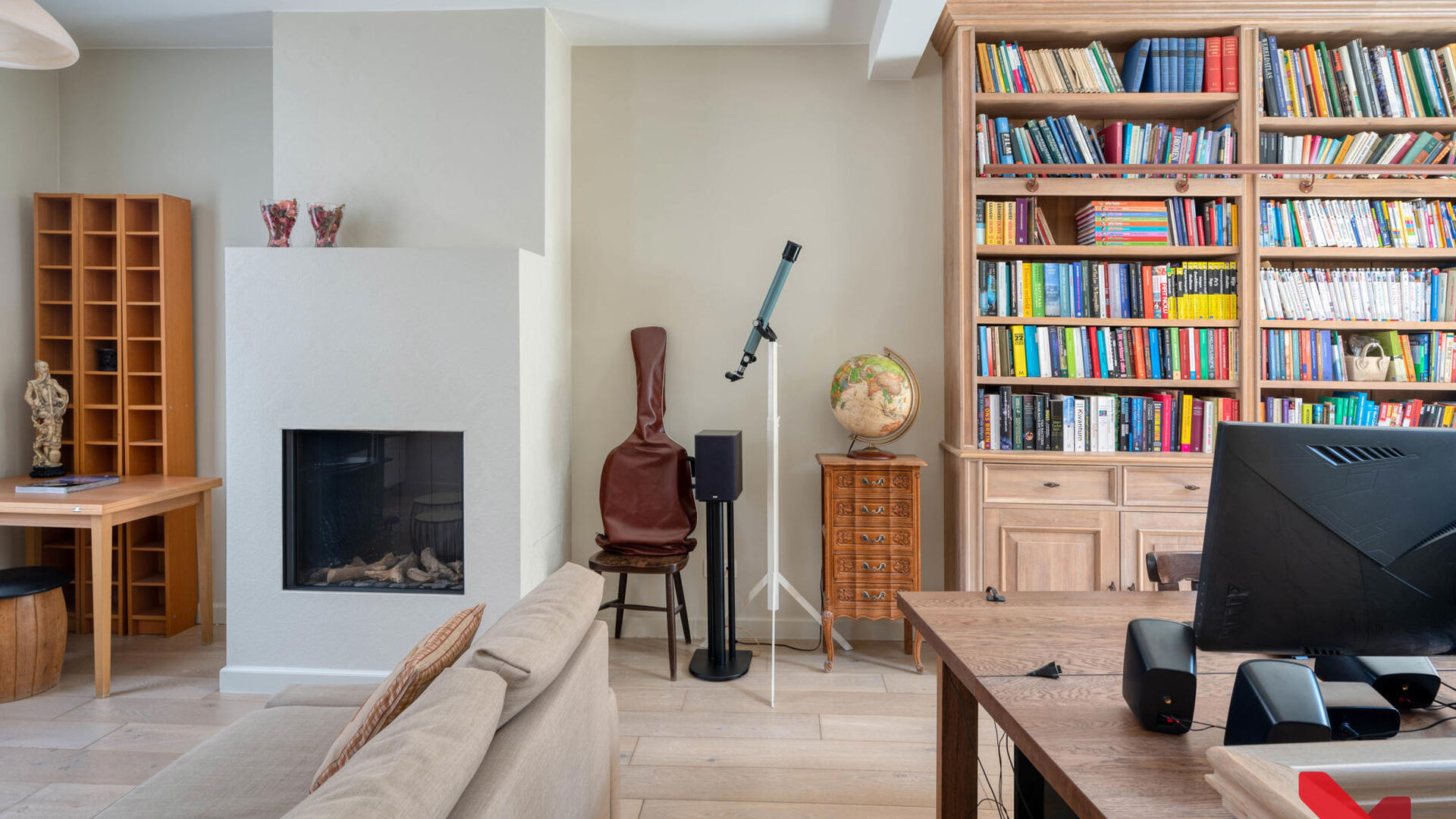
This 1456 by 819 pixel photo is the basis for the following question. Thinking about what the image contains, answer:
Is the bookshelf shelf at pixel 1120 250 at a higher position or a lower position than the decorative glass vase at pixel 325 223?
lower

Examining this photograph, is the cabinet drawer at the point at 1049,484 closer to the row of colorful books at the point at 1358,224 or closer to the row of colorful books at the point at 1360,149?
the row of colorful books at the point at 1358,224

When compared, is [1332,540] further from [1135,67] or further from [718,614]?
[1135,67]

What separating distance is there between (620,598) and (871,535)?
3.87ft

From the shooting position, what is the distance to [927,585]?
3855mm

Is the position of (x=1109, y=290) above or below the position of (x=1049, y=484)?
above

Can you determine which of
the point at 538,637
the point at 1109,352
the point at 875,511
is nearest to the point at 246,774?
the point at 538,637

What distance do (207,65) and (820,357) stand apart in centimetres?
330

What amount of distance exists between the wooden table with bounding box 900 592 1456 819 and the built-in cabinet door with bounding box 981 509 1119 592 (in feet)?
4.94

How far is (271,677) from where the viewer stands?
3.18 meters

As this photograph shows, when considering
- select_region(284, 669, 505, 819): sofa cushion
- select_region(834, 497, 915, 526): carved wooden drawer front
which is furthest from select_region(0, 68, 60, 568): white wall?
select_region(834, 497, 915, 526): carved wooden drawer front

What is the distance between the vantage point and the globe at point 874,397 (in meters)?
3.36

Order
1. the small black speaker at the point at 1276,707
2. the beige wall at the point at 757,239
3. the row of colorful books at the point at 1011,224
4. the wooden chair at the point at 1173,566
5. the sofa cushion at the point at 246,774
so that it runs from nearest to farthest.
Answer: the small black speaker at the point at 1276,707, the sofa cushion at the point at 246,774, the wooden chair at the point at 1173,566, the row of colorful books at the point at 1011,224, the beige wall at the point at 757,239

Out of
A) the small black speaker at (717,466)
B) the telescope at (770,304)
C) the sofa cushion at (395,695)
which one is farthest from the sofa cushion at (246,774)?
the telescope at (770,304)

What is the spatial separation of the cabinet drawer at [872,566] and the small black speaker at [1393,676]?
7.05 ft
